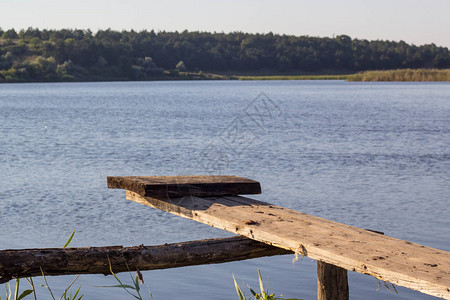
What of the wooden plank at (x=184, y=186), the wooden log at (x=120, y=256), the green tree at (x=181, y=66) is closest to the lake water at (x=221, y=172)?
the wooden plank at (x=184, y=186)

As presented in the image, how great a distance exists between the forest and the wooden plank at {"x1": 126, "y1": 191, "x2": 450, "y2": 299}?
132643 millimetres

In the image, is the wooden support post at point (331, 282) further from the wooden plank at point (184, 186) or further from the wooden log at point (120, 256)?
the wooden plank at point (184, 186)

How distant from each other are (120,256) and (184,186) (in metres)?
1.04

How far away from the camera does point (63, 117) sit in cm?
4116

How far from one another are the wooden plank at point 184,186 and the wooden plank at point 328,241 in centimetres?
6

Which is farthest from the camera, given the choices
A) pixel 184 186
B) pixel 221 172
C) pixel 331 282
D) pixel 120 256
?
pixel 221 172

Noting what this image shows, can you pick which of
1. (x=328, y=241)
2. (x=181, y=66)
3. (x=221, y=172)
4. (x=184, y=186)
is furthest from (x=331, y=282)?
(x=181, y=66)

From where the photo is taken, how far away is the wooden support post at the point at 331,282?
16.1 feet

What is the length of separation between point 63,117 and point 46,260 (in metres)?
38.2

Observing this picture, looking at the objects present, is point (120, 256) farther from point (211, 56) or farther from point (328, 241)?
point (211, 56)

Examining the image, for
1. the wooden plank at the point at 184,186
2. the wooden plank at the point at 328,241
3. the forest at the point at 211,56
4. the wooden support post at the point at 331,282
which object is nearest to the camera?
the wooden plank at the point at 328,241

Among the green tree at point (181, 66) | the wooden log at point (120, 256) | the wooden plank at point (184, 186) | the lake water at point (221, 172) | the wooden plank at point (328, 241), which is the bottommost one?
the lake water at point (221, 172)

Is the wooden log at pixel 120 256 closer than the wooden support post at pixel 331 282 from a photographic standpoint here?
Yes

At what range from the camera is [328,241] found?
13.5 feet
